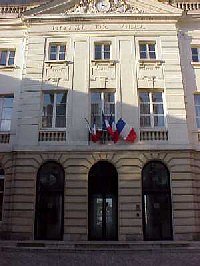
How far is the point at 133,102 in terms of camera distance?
17.9 m

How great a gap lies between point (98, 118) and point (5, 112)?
518cm

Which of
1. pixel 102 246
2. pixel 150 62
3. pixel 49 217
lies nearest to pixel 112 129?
pixel 150 62

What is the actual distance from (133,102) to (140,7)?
19.9 ft

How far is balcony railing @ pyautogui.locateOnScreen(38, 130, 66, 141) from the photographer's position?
17.5 metres

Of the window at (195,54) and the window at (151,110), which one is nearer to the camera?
the window at (151,110)

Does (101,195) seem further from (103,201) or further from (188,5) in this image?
(188,5)

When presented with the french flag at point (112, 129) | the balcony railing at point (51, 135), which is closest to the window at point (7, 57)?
the balcony railing at point (51, 135)

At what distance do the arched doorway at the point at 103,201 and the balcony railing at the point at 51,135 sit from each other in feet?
7.43

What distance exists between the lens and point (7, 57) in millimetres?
19766

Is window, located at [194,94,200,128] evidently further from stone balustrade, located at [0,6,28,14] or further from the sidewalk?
stone balustrade, located at [0,6,28,14]

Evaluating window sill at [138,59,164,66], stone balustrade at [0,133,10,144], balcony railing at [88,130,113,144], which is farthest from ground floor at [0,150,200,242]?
window sill at [138,59,164,66]

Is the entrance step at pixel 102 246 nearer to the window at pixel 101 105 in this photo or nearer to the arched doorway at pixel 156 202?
the arched doorway at pixel 156 202

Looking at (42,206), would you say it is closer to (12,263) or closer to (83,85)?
(12,263)

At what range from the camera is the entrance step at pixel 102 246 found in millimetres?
13945
